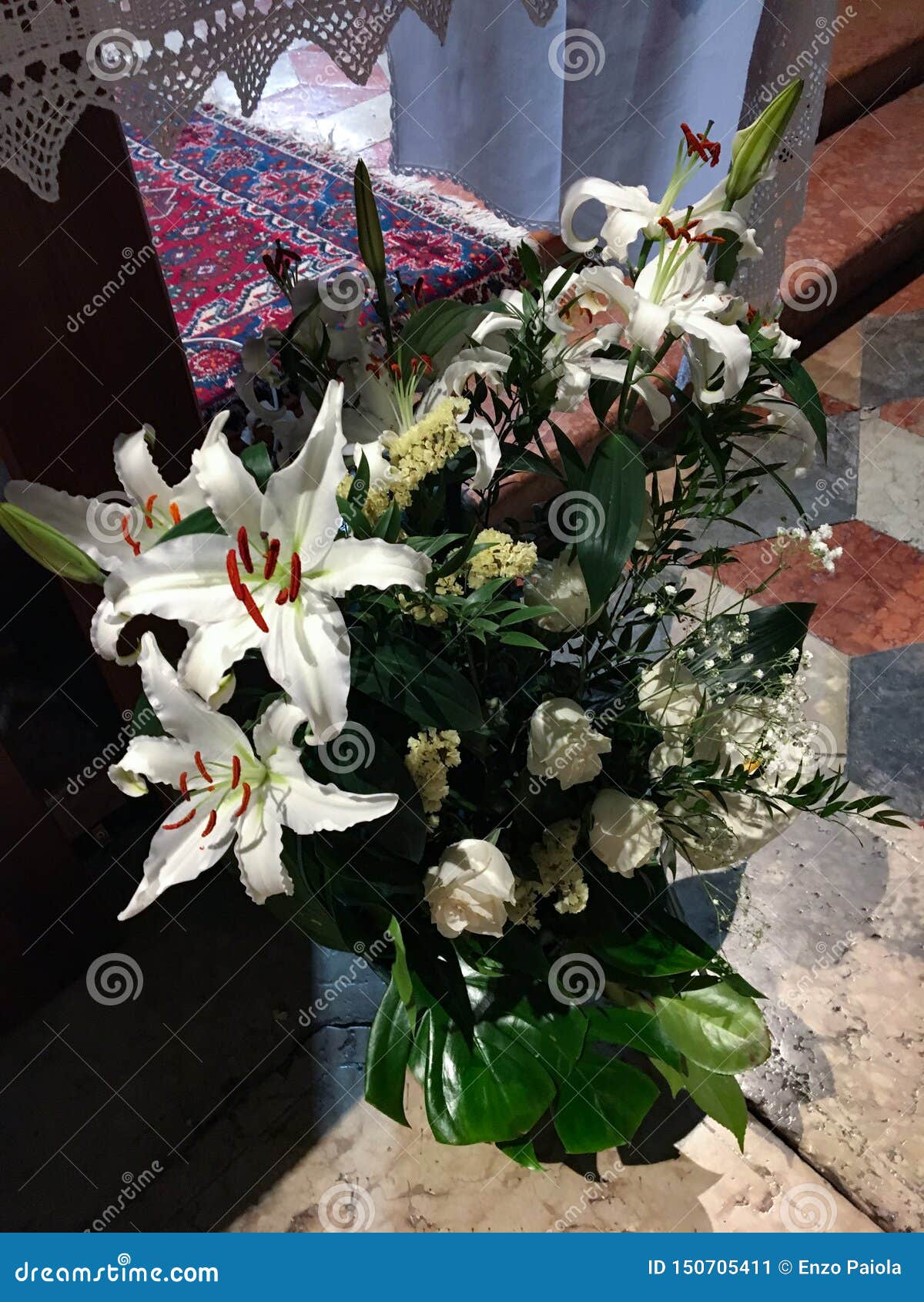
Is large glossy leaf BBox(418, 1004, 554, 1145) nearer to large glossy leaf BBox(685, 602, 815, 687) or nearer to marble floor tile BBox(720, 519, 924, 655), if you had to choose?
large glossy leaf BBox(685, 602, 815, 687)

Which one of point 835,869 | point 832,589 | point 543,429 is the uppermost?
point 543,429

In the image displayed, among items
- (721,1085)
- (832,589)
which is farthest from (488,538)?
(832,589)

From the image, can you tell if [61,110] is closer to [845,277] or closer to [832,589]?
[832,589]

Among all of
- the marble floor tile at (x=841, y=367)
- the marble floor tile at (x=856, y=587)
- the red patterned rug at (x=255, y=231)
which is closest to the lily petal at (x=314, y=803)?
the red patterned rug at (x=255, y=231)

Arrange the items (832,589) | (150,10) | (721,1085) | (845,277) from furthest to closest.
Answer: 1. (845,277)
2. (832,589)
3. (721,1085)
4. (150,10)

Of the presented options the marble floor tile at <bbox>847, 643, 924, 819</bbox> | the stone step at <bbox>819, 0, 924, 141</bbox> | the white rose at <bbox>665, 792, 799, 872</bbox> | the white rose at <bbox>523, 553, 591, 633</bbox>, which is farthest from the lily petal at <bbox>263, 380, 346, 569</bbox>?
the stone step at <bbox>819, 0, 924, 141</bbox>

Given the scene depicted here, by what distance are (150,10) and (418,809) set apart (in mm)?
575

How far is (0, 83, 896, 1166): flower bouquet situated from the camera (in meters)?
0.59

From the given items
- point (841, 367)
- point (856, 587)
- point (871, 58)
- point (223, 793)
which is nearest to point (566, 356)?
point (223, 793)

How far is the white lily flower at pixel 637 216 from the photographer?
0.69m

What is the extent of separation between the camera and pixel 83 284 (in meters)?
0.82

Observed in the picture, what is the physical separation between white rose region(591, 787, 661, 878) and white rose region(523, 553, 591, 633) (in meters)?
0.16

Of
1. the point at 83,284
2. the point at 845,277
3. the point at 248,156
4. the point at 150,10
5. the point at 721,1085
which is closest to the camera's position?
the point at 150,10

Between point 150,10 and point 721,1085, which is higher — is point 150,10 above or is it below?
above
